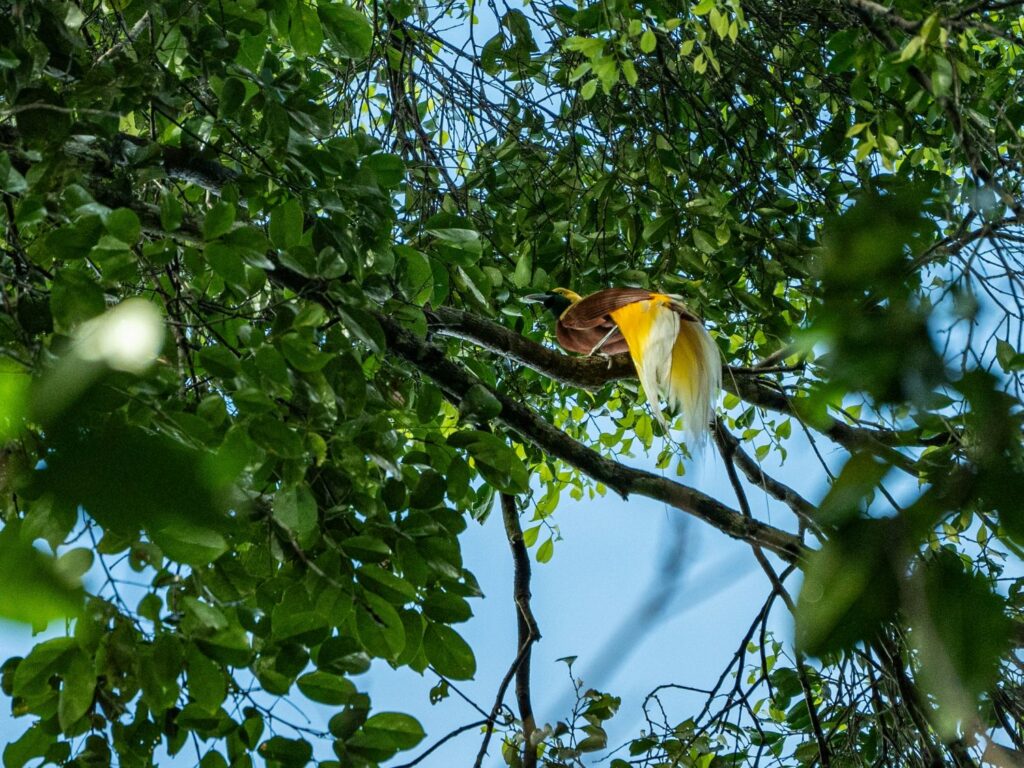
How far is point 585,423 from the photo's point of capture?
3.13 meters

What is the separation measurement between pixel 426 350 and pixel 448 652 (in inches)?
23.1

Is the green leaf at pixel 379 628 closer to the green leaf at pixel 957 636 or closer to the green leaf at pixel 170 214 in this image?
the green leaf at pixel 170 214

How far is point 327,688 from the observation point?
102cm

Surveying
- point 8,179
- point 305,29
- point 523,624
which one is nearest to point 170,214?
point 8,179

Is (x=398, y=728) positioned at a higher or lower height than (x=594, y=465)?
lower

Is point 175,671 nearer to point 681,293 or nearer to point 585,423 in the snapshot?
point 681,293

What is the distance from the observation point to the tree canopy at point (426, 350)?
35 cm

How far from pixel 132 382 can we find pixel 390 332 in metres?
1.23

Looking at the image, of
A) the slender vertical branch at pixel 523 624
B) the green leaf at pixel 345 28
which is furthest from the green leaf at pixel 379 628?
the green leaf at pixel 345 28

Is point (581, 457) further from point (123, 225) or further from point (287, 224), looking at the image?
point (123, 225)

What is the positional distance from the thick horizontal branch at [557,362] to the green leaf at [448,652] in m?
0.68

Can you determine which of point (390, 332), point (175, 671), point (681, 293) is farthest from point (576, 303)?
point (175, 671)

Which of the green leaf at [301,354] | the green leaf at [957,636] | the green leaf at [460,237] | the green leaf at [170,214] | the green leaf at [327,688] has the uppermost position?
the green leaf at [460,237]

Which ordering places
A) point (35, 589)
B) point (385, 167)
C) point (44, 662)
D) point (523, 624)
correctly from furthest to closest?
point (523, 624)
point (385, 167)
point (44, 662)
point (35, 589)
